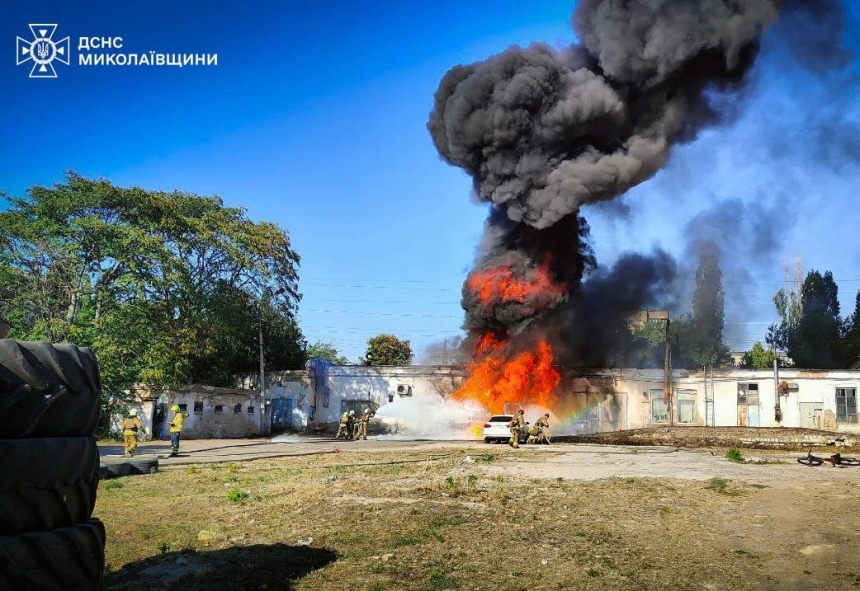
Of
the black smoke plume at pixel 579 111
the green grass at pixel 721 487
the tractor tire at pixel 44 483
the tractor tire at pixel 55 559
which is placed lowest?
the green grass at pixel 721 487

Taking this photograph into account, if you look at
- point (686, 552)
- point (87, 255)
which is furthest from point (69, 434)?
point (87, 255)

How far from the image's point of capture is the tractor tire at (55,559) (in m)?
3.66

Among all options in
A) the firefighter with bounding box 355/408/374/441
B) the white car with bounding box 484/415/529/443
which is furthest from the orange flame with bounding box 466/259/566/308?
the firefighter with bounding box 355/408/374/441

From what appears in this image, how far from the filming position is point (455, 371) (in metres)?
44.7

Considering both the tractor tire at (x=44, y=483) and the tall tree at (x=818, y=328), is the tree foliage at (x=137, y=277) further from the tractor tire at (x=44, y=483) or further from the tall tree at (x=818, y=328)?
the tall tree at (x=818, y=328)

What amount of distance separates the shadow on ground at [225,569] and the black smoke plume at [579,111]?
31.1m

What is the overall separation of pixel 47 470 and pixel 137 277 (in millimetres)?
31119

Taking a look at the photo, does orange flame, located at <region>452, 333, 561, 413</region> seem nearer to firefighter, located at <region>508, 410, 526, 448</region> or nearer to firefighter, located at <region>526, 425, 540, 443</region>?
firefighter, located at <region>526, 425, 540, 443</region>

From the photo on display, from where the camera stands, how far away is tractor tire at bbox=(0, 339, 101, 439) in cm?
382

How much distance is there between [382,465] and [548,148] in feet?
→ 78.5

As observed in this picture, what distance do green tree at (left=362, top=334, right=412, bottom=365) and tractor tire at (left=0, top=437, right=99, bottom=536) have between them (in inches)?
2280

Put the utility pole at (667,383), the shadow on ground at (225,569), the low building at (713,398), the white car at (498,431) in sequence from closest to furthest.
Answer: the shadow on ground at (225,569) → the white car at (498,431) → the utility pole at (667,383) → the low building at (713,398)

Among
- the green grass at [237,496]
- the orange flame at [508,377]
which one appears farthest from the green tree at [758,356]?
the green grass at [237,496]

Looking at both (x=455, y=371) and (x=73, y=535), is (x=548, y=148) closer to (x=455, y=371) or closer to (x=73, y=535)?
(x=455, y=371)
